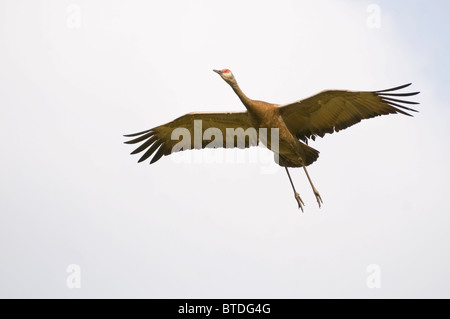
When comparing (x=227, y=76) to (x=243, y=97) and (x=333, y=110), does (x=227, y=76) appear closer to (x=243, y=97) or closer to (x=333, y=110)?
(x=243, y=97)

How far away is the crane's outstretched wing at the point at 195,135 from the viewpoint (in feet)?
61.7

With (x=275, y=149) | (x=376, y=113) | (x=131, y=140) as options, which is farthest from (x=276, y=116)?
(x=131, y=140)

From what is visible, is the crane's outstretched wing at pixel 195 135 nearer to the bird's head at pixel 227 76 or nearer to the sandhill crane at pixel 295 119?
the sandhill crane at pixel 295 119

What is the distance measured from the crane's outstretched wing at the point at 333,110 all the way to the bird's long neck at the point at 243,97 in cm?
66

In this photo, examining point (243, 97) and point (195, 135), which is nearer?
point (243, 97)

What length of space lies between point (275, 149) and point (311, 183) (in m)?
1.00

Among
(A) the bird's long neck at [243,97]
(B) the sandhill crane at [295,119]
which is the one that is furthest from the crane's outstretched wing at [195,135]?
(A) the bird's long neck at [243,97]

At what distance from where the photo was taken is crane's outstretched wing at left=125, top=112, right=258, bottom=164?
1880cm

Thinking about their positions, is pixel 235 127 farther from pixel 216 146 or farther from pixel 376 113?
pixel 376 113

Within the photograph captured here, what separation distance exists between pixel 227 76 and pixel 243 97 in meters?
0.50

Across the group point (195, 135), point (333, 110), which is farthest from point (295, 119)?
point (195, 135)

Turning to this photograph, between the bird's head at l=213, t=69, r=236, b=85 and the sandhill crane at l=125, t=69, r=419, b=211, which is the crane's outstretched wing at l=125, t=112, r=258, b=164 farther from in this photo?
the bird's head at l=213, t=69, r=236, b=85

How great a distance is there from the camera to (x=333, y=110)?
18.1 m

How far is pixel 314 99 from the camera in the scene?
17688 mm
